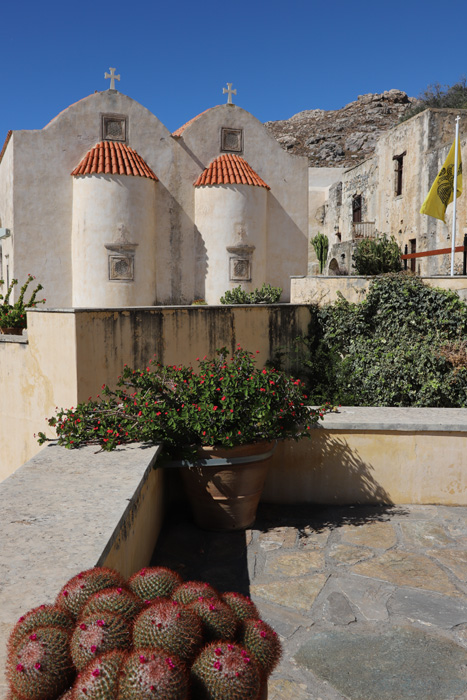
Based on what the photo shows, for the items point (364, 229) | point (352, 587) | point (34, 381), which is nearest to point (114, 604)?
point (352, 587)

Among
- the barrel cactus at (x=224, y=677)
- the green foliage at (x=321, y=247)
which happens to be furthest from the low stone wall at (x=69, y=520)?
the green foliage at (x=321, y=247)

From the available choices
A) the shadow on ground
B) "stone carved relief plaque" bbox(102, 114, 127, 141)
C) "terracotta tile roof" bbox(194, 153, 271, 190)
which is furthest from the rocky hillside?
the shadow on ground

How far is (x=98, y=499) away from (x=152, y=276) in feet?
43.2

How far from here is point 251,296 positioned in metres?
15.4

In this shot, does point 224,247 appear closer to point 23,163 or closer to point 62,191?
point 62,191

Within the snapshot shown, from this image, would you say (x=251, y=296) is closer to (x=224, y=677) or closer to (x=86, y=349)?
(x=86, y=349)

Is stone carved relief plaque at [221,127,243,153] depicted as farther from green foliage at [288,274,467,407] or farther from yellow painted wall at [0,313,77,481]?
yellow painted wall at [0,313,77,481]

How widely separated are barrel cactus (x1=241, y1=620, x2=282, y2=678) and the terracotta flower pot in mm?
2933

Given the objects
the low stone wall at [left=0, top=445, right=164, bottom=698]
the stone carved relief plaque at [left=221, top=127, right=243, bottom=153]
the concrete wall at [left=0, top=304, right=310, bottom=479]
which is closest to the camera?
the low stone wall at [left=0, top=445, right=164, bottom=698]

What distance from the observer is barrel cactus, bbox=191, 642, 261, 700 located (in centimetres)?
170

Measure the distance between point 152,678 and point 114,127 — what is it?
54.1 ft

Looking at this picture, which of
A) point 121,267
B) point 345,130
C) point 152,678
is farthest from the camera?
point 345,130

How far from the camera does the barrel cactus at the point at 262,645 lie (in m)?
1.91

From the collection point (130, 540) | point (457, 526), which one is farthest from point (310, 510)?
point (130, 540)
